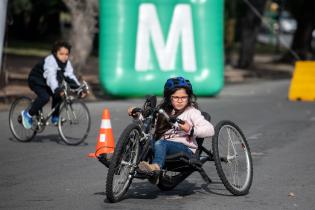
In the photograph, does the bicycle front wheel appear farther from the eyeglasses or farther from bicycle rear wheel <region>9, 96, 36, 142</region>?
the eyeglasses

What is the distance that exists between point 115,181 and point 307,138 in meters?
6.79

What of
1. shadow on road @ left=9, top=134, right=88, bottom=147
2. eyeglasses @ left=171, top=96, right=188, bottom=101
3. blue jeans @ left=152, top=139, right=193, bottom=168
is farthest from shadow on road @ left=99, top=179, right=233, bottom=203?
shadow on road @ left=9, top=134, right=88, bottom=147

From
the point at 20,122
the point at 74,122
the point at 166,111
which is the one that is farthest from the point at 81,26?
the point at 166,111

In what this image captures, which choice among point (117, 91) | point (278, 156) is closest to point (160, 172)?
point (278, 156)

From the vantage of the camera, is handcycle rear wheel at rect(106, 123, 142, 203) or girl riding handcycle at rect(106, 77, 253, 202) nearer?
handcycle rear wheel at rect(106, 123, 142, 203)

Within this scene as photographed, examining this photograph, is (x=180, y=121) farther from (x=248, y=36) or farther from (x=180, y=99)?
(x=248, y=36)

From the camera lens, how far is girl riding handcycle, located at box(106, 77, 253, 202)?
830 cm

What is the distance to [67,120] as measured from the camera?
1369 cm

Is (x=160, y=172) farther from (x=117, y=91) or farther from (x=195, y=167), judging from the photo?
(x=117, y=91)

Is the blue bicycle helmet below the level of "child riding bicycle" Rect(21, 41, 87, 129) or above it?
above

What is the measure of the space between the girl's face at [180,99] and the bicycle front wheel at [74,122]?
15.2ft

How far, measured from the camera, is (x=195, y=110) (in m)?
8.85

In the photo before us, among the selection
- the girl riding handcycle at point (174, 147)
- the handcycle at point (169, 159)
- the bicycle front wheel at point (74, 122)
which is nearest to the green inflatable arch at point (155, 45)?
the bicycle front wheel at point (74, 122)

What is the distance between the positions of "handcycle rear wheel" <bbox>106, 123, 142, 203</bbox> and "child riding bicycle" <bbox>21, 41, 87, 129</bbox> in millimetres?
5376
